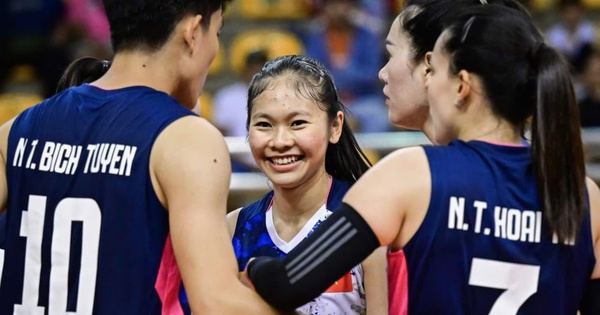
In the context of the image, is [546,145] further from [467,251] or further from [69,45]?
[69,45]

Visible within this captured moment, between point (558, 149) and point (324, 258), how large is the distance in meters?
0.70

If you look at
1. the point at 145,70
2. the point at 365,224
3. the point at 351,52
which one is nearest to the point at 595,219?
the point at 365,224

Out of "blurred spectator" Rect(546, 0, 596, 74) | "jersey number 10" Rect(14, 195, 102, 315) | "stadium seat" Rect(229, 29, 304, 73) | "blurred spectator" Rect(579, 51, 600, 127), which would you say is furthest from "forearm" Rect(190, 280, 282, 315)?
"blurred spectator" Rect(546, 0, 596, 74)

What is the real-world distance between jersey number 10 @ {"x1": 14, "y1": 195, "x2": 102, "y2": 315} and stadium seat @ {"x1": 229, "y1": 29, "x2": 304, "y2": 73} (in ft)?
21.9

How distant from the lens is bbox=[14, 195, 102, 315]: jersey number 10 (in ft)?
9.39

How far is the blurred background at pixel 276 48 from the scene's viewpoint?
29.0 feet

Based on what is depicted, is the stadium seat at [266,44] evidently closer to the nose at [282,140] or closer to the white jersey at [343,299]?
the nose at [282,140]

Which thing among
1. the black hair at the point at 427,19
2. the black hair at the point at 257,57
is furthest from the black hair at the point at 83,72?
the black hair at the point at 257,57

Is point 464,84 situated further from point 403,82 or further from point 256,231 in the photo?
point 256,231

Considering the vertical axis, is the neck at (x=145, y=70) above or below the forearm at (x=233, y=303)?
above

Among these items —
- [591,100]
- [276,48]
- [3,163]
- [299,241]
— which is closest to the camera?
[3,163]

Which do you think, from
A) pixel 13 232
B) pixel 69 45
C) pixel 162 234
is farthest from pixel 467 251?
pixel 69 45

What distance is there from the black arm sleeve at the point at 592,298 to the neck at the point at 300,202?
111cm

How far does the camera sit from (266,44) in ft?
32.6
